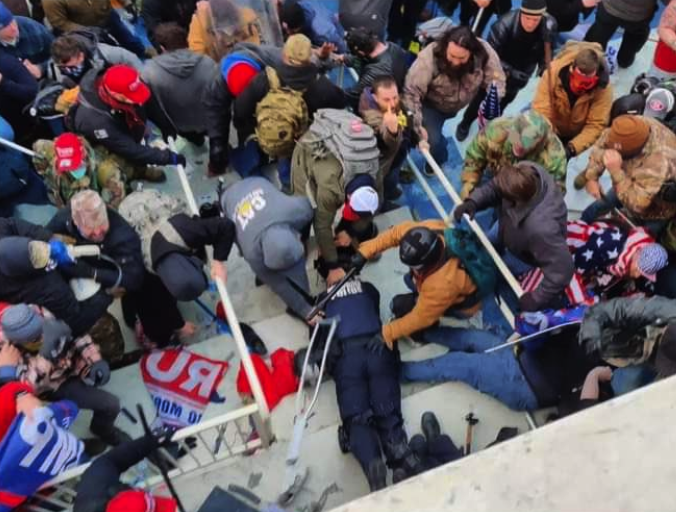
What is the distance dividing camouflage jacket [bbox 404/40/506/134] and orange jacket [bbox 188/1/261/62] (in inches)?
59.6

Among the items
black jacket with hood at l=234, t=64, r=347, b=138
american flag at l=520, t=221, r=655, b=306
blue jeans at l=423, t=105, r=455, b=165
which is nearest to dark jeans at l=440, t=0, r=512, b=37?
blue jeans at l=423, t=105, r=455, b=165

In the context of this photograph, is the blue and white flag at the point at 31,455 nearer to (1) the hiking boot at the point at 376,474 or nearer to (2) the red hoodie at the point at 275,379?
(2) the red hoodie at the point at 275,379

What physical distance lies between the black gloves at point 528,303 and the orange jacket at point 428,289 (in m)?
0.34

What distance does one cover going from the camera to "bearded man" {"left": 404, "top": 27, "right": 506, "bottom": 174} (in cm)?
503

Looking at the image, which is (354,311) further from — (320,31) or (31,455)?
(320,31)

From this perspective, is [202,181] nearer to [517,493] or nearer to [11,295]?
[11,295]

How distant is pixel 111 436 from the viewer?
14.0 ft

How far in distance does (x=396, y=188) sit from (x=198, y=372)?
7.61ft

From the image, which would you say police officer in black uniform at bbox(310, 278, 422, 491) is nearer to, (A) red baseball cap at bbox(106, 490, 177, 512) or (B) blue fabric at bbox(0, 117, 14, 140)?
(A) red baseball cap at bbox(106, 490, 177, 512)

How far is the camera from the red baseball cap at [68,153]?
4.43 meters

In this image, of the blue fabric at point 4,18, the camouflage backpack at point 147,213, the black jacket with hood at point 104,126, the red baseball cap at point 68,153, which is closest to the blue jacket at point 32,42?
the blue fabric at point 4,18

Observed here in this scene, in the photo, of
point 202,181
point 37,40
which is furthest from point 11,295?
point 37,40

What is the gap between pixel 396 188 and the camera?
5.75 m

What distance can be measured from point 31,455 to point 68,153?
6.84ft
